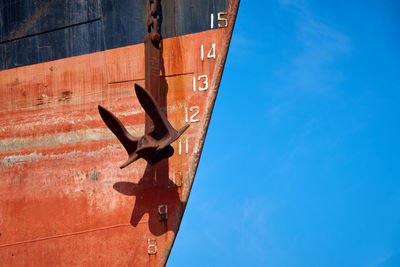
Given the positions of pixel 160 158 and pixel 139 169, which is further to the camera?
pixel 139 169

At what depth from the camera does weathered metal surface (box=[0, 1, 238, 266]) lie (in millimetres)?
4543

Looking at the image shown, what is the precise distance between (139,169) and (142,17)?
1487 millimetres

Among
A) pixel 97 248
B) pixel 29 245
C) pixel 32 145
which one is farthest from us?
pixel 32 145

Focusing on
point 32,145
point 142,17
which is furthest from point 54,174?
point 142,17

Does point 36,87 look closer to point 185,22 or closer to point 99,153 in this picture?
point 99,153

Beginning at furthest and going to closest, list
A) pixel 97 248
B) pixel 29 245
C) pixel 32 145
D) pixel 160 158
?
pixel 32 145 → pixel 29 245 → pixel 97 248 → pixel 160 158

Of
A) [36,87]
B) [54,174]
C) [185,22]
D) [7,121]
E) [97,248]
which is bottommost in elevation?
[97,248]

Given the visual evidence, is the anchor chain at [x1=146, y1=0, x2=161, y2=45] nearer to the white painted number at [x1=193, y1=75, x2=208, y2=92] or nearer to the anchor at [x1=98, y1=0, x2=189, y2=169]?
the anchor at [x1=98, y1=0, x2=189, y2=169]

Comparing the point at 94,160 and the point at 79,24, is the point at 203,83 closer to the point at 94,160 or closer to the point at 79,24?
the point at 94,160

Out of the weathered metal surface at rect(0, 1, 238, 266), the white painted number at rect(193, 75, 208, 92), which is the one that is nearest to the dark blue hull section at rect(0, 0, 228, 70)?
the weathered metal surface at rect(0, 1, 238, 266)

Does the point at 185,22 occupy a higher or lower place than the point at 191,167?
higher

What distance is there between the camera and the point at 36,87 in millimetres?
5449

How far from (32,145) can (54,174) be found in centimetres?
47

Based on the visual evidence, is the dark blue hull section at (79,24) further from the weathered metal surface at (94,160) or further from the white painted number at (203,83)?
the white painted number at (203,83)
